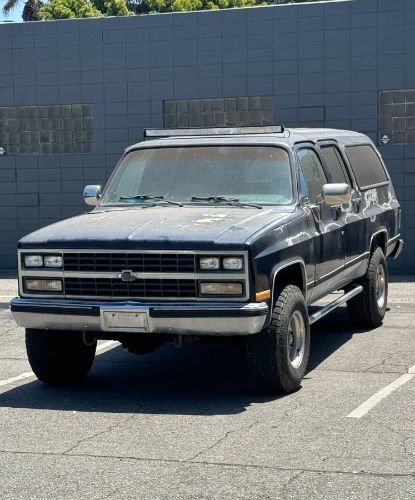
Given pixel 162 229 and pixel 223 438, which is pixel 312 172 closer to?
pixel 162 229

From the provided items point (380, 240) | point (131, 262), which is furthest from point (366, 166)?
point (131, 262)

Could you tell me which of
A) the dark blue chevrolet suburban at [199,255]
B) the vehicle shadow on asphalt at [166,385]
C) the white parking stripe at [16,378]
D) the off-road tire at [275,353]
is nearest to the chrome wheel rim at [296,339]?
the dark blue chevrolet suburban at [199,255]

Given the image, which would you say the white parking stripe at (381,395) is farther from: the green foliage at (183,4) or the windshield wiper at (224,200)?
the green foliage at (183,4)

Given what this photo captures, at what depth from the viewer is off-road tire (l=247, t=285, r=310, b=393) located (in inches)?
317

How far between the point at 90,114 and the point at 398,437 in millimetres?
12167

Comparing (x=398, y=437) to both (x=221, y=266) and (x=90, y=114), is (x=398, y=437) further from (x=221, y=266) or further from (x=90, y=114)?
(x=90, y=114)

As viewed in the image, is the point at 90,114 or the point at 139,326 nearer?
the point at 139,326

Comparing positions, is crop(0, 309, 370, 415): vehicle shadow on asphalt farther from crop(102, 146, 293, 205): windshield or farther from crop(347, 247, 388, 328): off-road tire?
crop(102, 146, 293, 205): windshield

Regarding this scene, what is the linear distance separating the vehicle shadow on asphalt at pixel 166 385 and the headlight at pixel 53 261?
1.08 meters

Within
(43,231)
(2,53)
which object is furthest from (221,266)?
(2,53)

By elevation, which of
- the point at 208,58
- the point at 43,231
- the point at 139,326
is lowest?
the point at 139,326

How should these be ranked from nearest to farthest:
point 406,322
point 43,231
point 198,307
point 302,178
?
point 198,307
point 43,231
point 302,178
point 406,322

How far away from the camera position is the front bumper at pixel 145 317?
777 cm

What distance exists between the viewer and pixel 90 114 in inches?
715
